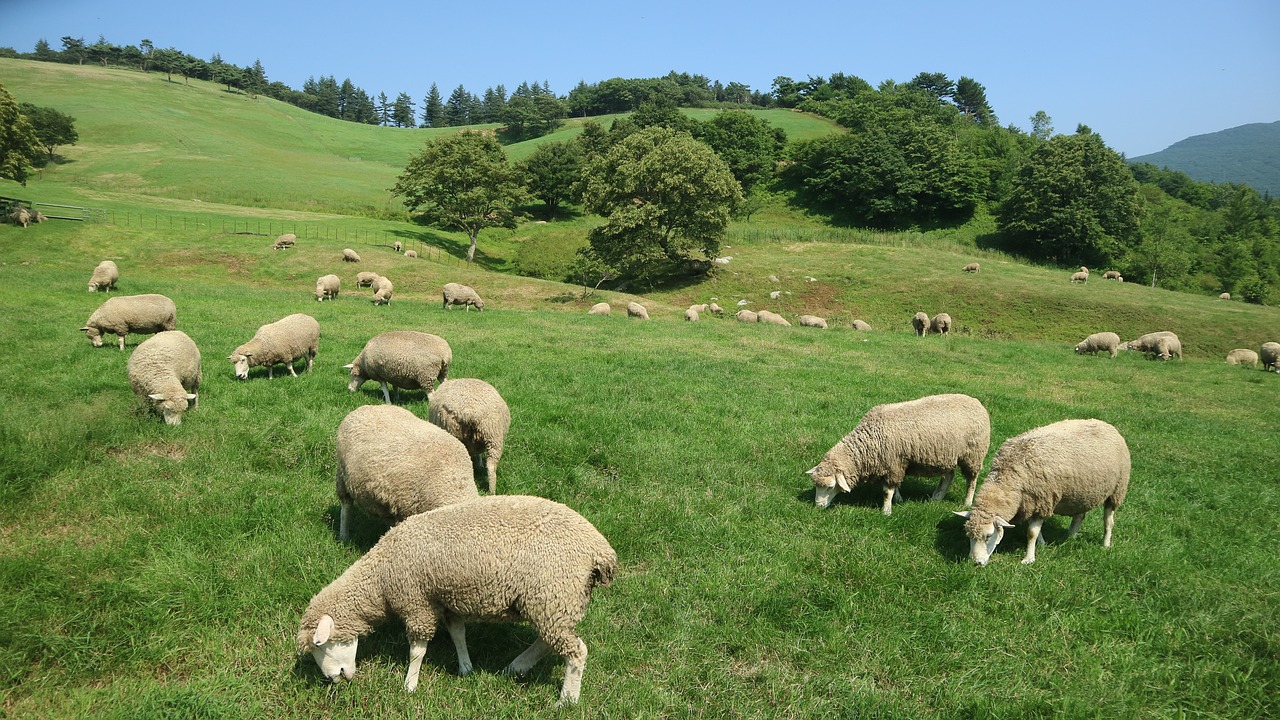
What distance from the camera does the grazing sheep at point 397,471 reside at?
20.7ft

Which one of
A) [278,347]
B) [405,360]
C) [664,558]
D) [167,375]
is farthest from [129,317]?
[664,558]

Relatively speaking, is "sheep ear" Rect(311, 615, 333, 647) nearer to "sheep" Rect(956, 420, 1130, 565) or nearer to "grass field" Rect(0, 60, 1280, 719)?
"grass field" Rect(0, 60, 1280, 719)

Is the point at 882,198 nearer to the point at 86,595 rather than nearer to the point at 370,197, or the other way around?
the point at 370,197

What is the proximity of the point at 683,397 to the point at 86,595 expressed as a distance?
952cm

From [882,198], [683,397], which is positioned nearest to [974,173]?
[882,198]

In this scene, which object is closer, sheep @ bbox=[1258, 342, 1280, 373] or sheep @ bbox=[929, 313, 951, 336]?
sheep @ bbox=[1258, 342, 1280, 373]

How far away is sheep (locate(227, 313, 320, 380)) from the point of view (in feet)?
40.0

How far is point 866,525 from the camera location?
764cm

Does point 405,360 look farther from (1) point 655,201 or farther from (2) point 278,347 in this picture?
(1) point 655,201

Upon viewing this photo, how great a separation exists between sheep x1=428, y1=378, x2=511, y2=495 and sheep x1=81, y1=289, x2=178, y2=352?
37.1 ft

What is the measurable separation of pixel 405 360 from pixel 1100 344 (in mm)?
28273

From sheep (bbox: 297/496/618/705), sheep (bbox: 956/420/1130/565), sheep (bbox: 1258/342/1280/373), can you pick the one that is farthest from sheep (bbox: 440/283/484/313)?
sheep (bbox: 1258/342/1280/373)

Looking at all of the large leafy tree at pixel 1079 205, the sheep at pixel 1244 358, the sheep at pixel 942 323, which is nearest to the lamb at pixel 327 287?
the sheep at pixel 942 323

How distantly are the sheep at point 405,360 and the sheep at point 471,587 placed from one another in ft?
20.5
